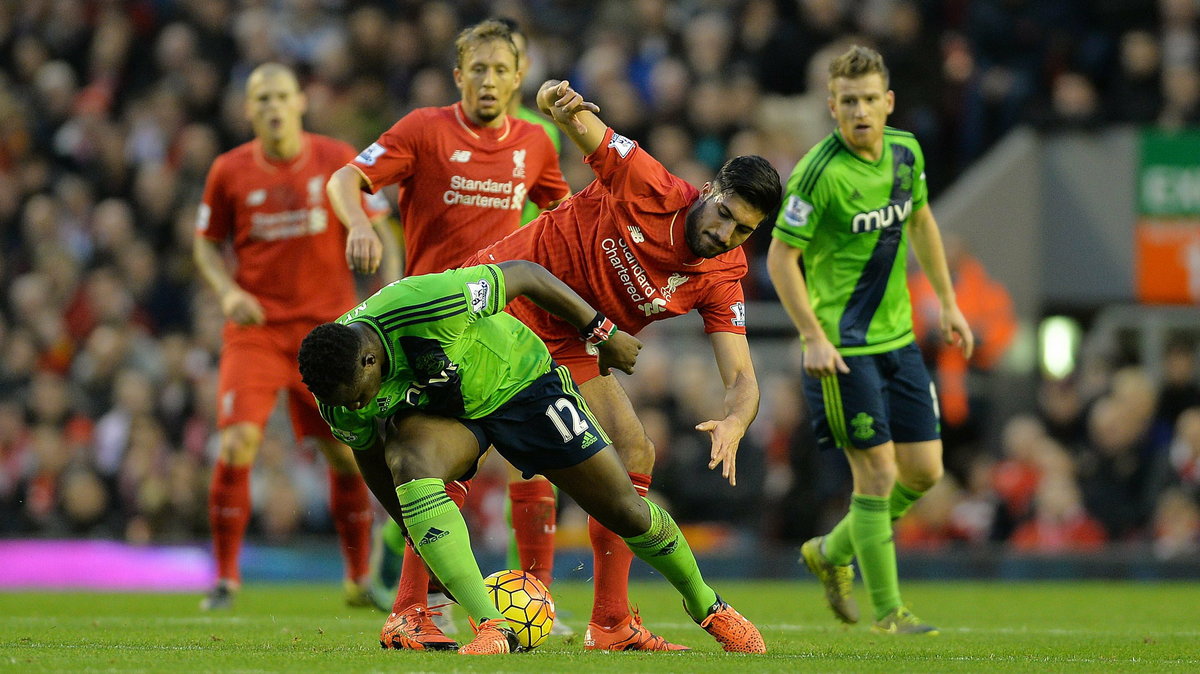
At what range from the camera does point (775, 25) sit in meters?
16.5

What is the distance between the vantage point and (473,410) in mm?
6121

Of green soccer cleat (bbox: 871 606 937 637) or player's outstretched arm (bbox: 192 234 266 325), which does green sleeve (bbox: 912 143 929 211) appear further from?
player's outstretched arm (bbox: 192 234 266 325)

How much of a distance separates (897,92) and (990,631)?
340 inches

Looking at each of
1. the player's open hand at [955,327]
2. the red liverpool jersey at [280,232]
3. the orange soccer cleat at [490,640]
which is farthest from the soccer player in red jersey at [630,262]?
the red liverpool jersey at [280,232]

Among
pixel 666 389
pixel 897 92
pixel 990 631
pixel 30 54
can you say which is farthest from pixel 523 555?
pixel 30 54

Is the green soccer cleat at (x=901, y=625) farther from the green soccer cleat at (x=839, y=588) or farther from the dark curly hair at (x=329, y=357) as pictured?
the dark curly hair at (x=329, y=357)

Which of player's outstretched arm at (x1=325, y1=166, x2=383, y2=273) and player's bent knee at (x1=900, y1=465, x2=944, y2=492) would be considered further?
player's bent knee at (x1=900, y1=465, x2=944, y2=492)

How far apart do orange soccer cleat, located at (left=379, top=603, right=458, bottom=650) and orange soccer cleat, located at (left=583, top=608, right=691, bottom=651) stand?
622 millimetres

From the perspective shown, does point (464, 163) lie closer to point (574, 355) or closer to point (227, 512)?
point (574, 355)

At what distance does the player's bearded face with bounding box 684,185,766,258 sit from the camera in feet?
20.8

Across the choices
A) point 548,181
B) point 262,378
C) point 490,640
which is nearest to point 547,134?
point 548,181

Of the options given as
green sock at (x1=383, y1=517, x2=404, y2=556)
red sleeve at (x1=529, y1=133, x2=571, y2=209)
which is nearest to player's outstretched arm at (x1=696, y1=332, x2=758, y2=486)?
red sleeve at (x1=529, y1=133, x2=571, y2=209)

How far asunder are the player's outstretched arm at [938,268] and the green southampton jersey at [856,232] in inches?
5.6

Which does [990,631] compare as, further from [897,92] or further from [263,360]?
[897,92]
